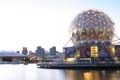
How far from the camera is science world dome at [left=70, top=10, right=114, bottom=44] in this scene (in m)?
104

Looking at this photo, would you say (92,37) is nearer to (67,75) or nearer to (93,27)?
(93,27)

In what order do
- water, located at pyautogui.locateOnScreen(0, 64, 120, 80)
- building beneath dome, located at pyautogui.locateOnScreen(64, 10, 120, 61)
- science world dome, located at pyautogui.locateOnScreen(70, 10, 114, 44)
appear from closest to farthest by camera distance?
water, located at pyautogui.locateOnScreen(0, 64, 120, 80) < building beneath dome, located at pyautogui.locateOnScreen(64, 10, 120, 61) < science world dome, located at pyautogui.locateOnScreen(70, 10, 114, 44)

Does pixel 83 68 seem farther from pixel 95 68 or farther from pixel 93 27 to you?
pixel 93 27

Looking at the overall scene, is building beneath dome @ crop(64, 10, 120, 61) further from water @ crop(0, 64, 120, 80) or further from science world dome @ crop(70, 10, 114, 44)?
water @ crop(0, 64, 120, 80)

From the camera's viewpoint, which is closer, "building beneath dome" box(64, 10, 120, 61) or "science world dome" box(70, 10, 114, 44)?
"building beneath dome" box(64, 10, 120, 61)

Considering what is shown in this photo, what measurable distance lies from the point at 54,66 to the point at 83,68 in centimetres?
1216

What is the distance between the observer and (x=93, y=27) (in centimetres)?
10450

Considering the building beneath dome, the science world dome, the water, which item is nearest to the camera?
the water

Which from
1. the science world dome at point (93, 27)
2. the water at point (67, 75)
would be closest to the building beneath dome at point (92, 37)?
the science world dome at point (93, 27)

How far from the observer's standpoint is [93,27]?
343 feet

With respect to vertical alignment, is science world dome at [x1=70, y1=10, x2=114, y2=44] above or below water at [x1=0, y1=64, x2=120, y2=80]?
above

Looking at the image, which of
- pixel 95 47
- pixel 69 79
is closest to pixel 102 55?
pixel 95 47

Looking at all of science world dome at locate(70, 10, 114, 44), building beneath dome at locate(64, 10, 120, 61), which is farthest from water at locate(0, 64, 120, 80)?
science world dome at locate(70, 10, 114, 44)

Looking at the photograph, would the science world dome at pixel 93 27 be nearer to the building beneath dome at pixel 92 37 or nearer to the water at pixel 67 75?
the building beneath dome at pixel 92 37
